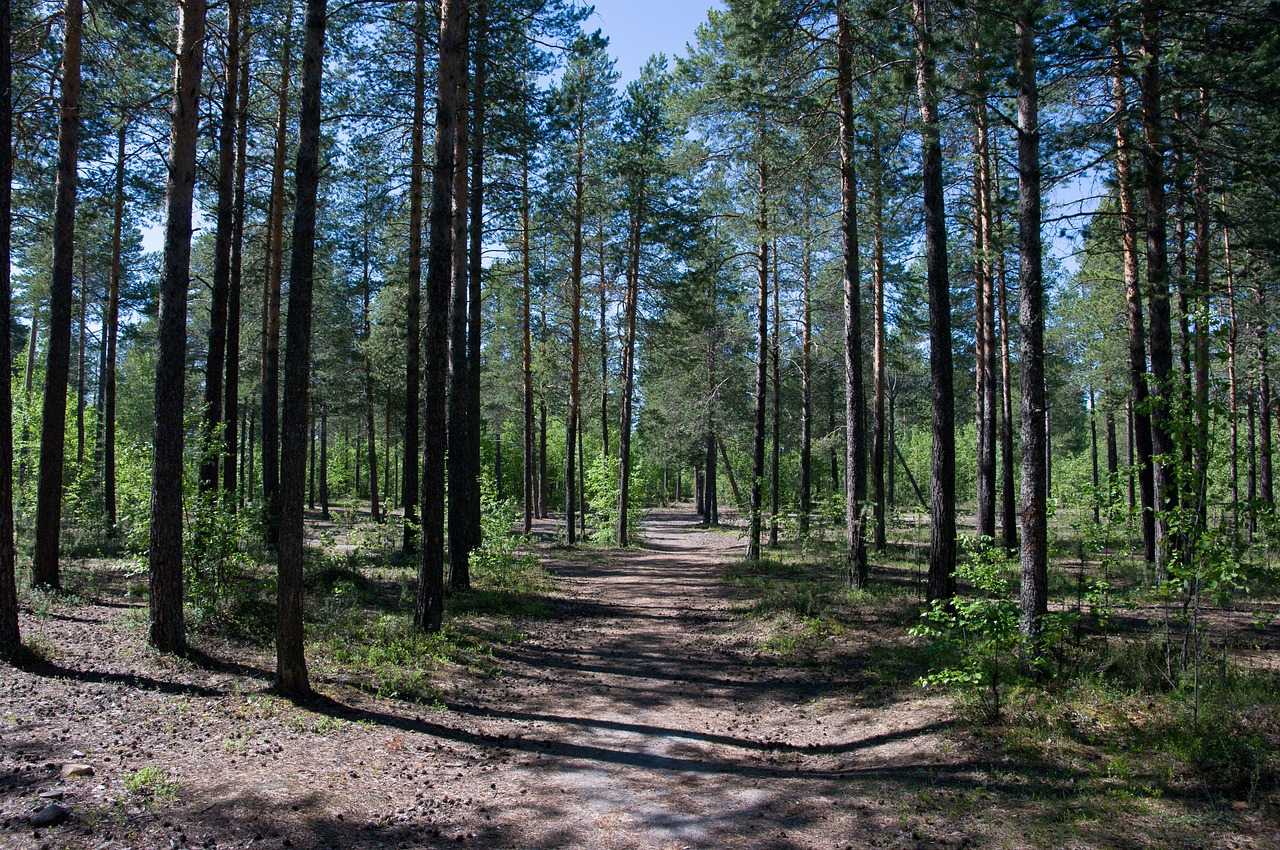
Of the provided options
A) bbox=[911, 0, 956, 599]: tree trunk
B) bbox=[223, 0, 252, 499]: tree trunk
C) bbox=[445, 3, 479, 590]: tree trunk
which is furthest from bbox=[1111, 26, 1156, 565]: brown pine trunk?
bbox=[223, 0, 252, 499]: tree trunk

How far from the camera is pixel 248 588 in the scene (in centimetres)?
1006

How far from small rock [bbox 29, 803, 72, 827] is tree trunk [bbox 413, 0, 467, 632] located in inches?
213

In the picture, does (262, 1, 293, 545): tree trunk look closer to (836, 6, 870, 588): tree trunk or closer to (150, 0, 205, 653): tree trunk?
(150, 0, 205, 653): tree trunk

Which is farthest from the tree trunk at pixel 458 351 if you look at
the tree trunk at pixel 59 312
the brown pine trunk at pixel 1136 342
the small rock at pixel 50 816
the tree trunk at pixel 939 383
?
the brown pine trunk at pixel 1136 342

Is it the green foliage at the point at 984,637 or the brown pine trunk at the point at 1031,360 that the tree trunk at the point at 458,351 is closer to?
the green foliage at the point at 984,637

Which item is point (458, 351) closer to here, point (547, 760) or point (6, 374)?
point (6, 374)

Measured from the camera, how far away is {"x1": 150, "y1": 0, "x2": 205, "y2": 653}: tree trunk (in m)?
7.71

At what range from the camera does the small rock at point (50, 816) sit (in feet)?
13.6

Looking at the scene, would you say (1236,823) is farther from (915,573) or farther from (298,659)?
(915,573)

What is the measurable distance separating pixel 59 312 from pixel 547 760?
933cm

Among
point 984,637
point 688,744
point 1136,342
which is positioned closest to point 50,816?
point 688,744

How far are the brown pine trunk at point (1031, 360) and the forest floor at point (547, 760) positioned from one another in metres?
1.61

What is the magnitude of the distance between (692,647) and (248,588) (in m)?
Result: 6.61

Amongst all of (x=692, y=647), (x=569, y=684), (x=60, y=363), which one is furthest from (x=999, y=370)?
(x=60, y=363)
